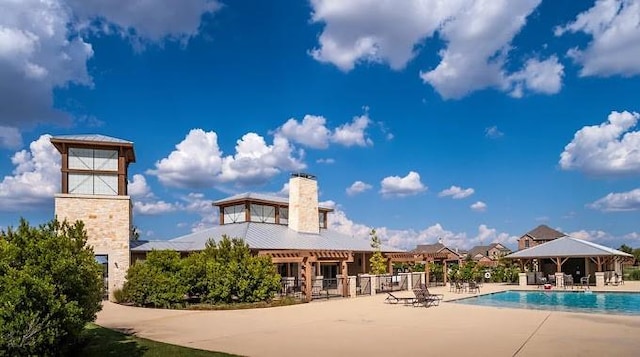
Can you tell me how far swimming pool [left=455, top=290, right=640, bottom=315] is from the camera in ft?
68.9

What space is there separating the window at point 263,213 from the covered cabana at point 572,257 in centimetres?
1664

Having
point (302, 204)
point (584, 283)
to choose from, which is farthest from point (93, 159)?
point (584, 283)

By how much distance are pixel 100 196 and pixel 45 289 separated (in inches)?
764

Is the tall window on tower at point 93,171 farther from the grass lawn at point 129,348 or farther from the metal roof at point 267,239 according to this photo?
the grass lawn at point 129,348

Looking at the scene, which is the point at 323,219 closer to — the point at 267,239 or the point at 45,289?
the point at 267,239

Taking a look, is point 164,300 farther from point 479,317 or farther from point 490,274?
point 490,274

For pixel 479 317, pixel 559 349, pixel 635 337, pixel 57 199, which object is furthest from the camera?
pixel 57 199

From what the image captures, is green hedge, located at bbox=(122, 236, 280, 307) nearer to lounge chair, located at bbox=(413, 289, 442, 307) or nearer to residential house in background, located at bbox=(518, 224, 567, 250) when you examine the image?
lounge chair, located at bbox=(413, 289, 442, 307)

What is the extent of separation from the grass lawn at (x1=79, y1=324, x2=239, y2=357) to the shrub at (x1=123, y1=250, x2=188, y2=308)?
8.28 meters

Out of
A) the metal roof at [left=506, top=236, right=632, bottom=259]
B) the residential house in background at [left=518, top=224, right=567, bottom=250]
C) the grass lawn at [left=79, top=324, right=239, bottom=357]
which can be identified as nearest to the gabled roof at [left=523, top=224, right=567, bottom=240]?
the residential house in background at [left=518, top=224, right=567, bottom=250]

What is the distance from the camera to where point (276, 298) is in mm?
24516

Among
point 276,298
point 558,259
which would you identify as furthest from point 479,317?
point 558,259

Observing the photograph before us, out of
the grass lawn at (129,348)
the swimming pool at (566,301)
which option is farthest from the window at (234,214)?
the grass lawn at (129,348)

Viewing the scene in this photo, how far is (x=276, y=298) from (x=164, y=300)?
17.1 ft
